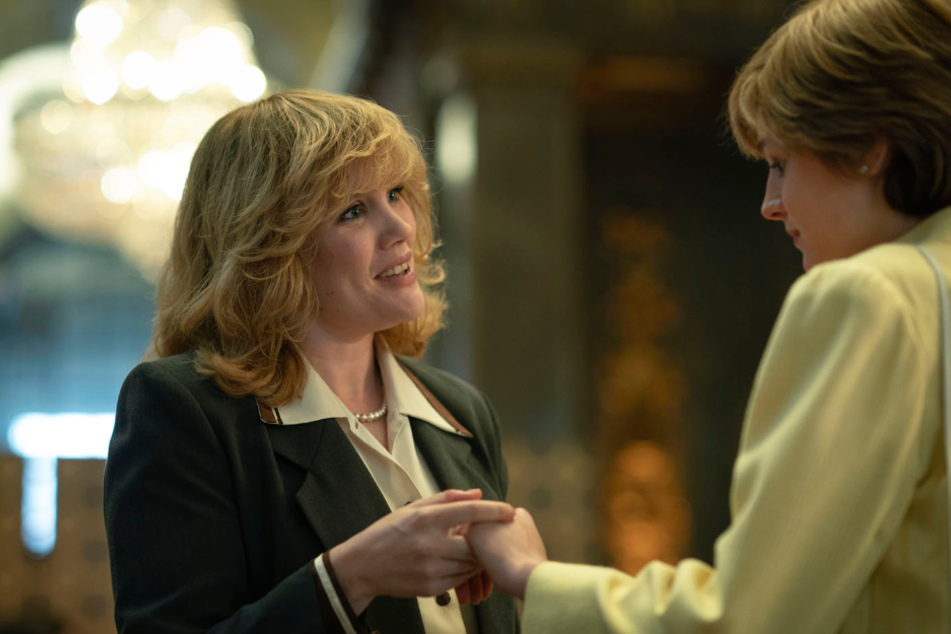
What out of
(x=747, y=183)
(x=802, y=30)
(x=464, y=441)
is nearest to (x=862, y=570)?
(x=802, y=30)

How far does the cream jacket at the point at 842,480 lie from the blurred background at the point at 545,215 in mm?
3231

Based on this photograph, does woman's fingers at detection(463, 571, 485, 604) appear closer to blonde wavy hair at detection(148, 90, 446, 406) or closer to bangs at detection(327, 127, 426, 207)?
blonde wavy hair at detection(148, 90, 446, 406)

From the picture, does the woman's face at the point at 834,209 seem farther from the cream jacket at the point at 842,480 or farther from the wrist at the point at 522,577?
the wrist at the point at 522,577

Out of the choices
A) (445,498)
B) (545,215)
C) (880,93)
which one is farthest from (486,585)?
(545,215)

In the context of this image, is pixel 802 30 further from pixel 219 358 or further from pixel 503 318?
pixel 503 318

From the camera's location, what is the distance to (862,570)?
152 centimetres

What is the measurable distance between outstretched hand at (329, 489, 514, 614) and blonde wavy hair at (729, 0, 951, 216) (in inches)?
35.3

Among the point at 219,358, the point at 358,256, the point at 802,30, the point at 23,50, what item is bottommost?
the point at 219,358

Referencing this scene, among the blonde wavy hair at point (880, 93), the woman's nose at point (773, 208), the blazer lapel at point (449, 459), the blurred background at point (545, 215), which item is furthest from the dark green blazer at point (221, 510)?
the blurred background at point (545, 215)

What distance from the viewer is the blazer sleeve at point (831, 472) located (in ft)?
4.93

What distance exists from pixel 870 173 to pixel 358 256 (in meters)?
1.22

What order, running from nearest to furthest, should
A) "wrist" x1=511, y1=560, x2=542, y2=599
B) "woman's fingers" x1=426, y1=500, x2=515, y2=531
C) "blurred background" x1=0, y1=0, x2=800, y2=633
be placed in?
1. "wrist" x1=511, y1=560, x2=542, y2=599
2. "woman's fingers" x1=426, y1=500, x2=515, y2=531
3. "blurred background" x1=0, y1=0, x2=800, y2=633

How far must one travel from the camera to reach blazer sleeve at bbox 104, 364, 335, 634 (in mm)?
1995

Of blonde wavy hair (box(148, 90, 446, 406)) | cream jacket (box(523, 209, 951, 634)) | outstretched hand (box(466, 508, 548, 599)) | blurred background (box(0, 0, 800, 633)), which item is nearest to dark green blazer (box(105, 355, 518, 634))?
blonde wavy hair (box(148, 90, 446, 406))
